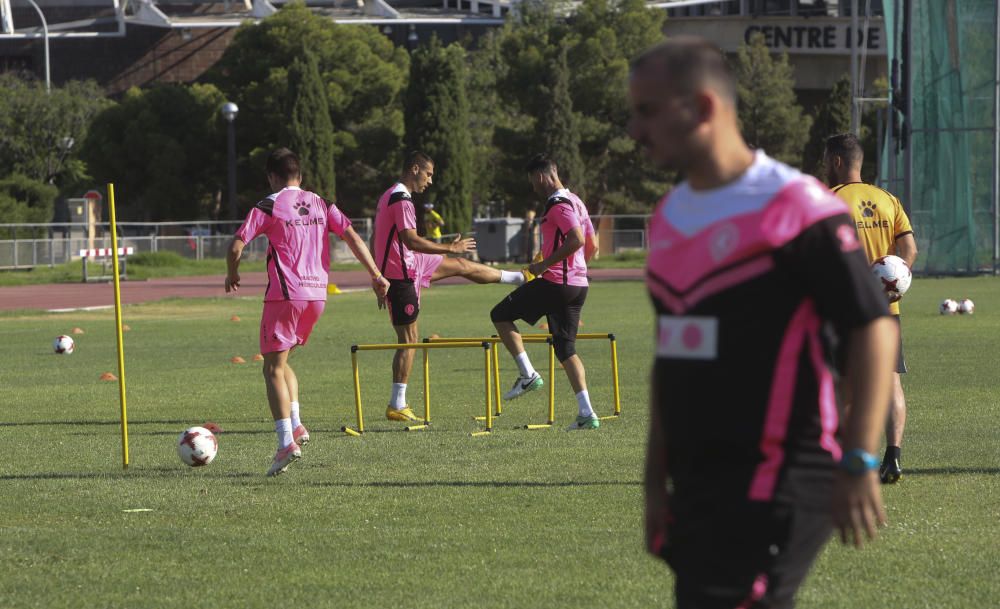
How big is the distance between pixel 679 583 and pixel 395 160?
5896 centimetres

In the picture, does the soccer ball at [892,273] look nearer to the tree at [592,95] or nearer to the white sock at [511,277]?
the white sock at [511,277]

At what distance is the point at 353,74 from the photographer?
6366cm

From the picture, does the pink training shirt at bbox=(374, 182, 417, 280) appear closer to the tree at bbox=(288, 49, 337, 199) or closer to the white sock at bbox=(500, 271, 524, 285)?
the white sock at bbox=(500, 271, 524, 285)

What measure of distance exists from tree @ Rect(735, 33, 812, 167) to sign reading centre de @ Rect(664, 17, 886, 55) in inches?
313

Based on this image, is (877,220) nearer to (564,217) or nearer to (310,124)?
(564,217)

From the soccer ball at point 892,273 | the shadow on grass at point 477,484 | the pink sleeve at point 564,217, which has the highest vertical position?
the pink sleeve at point 564,217

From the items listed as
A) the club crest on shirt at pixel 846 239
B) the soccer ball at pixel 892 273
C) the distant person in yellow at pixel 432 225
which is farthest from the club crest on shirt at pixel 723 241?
the distant person in yellow at pixel 432 225

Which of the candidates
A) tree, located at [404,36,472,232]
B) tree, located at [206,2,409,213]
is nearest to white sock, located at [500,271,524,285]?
tree, located at [404,36,472,232]

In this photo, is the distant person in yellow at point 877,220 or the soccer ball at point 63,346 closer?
the distant person in yellow at point 877,220

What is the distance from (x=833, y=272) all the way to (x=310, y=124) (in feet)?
182

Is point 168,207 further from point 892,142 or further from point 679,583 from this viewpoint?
point 679,583

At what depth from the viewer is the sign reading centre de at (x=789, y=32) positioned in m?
73.6

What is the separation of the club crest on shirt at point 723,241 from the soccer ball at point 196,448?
24.0ft

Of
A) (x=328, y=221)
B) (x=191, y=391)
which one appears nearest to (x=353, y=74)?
(x=191, y=391)
